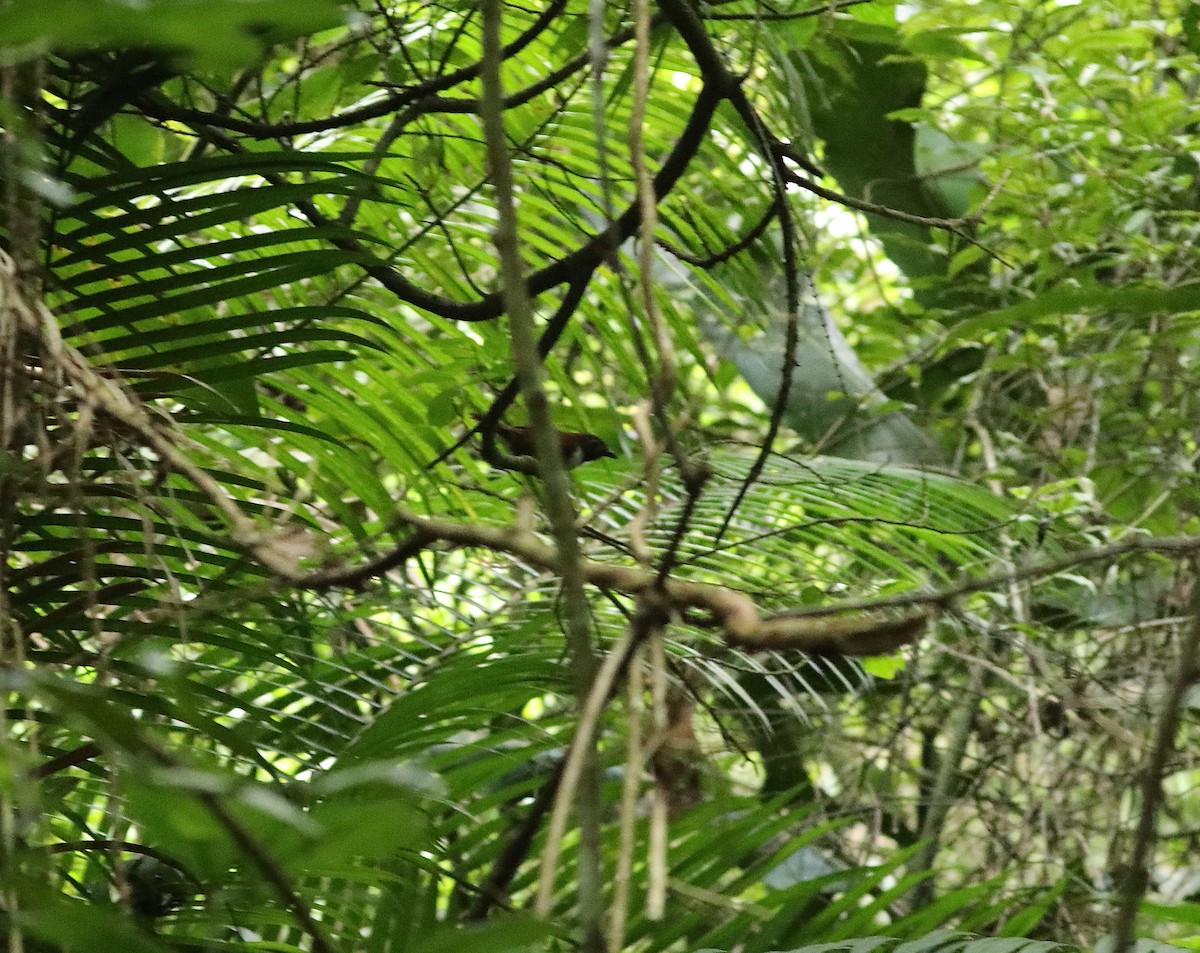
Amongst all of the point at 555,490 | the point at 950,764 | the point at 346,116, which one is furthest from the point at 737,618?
the point at 950,764

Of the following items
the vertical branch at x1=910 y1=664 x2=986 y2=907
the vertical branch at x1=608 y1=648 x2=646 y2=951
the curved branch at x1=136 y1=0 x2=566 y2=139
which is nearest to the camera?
the vertical branch at x1=608 y1=648 x2=646 y2=951

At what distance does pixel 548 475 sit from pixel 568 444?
640 mm

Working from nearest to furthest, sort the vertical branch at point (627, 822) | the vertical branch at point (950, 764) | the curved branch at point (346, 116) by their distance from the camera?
the vertical branch at point (627, 822), the curved branch at point (346, 116), the vertical branch at point (950, 764)

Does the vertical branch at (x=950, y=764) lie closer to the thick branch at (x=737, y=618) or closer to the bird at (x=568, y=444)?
the bird at (x=568, y=444)

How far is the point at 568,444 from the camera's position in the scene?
1095mm

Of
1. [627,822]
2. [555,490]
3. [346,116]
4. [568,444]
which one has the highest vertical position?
[346,116]

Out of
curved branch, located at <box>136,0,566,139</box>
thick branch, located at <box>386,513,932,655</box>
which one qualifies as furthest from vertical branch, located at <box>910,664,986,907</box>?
thick branch, located at <box>386,513,932,655</box>

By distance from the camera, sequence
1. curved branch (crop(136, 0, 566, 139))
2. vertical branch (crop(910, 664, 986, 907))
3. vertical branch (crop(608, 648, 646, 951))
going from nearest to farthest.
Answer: vertical branch (crop(608, 648, 646, 951)) < curved branch (crop(136, 0, 566, 139)) < vertical branch (crop(910, 664, 986, 907))

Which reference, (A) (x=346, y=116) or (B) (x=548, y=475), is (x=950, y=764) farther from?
(B) (x=548, y=475)

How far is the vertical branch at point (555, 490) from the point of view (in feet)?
1.32

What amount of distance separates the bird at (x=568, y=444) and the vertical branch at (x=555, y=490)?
494 mm

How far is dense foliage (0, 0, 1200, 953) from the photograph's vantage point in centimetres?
47

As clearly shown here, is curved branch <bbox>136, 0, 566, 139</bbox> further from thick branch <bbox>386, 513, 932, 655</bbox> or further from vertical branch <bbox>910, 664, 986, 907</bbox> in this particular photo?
vertical branch <bbox>910, 664, 986, 907</bbox>

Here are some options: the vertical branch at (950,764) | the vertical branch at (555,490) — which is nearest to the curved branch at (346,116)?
the vertical branch at (555,490)
